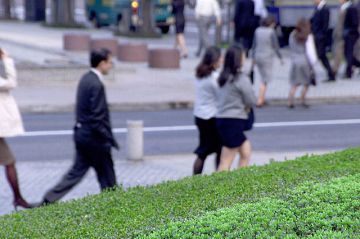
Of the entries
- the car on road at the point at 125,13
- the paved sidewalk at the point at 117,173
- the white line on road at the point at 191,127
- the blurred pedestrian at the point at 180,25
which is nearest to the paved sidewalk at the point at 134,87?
the blurred pedestrian at the point at 180,25

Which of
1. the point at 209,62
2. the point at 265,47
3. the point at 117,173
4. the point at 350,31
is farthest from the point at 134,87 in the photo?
the point at 209,62

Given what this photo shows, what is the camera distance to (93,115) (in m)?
9.77

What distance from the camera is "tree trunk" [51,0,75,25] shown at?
4078 cm

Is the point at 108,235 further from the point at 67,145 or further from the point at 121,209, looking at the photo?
the point at 67,145

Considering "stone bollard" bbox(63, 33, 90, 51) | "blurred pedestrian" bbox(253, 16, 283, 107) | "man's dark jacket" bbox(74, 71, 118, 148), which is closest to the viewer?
"man's dark jacket" bbox(74, 71, 118, 148)

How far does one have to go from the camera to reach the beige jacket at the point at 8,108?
33.2ft

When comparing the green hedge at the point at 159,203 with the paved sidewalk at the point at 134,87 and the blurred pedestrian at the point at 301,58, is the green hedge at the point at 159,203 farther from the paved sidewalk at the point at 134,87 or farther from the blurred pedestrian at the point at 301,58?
the paved sidewalk at the point at 134,87

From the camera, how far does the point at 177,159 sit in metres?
13.4

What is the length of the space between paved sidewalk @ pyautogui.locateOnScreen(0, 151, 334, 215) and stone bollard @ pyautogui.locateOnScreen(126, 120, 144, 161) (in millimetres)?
110

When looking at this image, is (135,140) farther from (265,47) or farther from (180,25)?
Result: (180,25)

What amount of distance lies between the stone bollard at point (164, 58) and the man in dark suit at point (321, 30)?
3.92 meters

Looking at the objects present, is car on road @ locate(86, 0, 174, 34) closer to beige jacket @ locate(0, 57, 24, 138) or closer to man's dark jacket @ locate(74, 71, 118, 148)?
beige jacket @ locate(0, 57, 24, 138)

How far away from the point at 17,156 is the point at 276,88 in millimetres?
9062

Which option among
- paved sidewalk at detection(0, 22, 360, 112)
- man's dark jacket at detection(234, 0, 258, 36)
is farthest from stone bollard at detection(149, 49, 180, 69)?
man's dark jacket at detection(234, 0, 258, 36)
